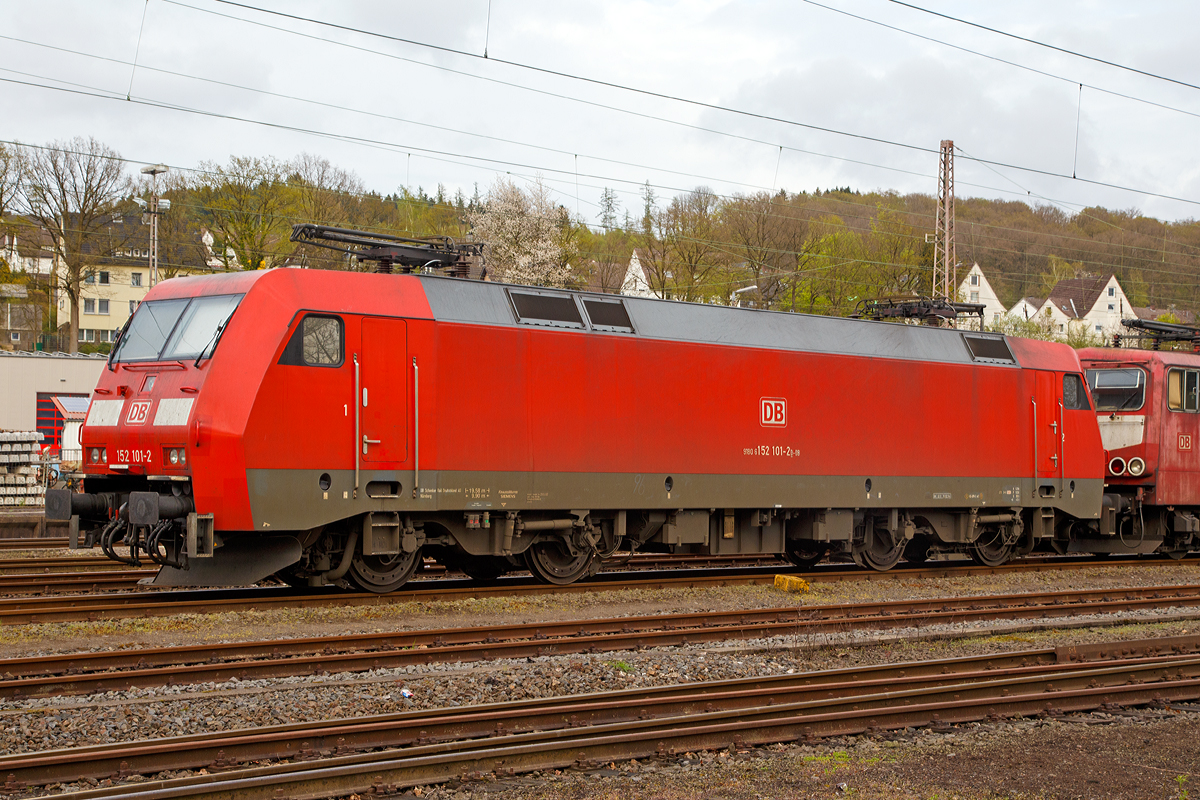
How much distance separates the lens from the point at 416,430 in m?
11.8

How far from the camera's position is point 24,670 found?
812cm

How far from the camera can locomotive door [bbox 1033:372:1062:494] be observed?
17.5 metres

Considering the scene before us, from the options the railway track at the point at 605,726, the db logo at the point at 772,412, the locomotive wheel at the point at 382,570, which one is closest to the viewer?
the railway track at the point at 605,726

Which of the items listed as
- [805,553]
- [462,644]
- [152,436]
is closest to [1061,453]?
[805,553]

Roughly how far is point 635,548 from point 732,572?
268 centimetres

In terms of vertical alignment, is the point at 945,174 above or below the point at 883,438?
above

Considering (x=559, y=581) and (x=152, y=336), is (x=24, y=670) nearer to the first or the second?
(x=152, y=336)

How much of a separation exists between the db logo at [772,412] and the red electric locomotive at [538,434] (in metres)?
0.04

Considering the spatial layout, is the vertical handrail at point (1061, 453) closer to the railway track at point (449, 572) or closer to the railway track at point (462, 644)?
the railway track at point (449, 572)

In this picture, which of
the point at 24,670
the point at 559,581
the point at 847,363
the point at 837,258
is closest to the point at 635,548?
the point at 559,581

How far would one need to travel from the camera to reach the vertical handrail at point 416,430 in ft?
38.4

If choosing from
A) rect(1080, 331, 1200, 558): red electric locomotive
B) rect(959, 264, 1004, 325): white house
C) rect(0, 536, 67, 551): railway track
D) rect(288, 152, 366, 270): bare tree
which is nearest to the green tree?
rect(288, 152, 366, 270): bare tree

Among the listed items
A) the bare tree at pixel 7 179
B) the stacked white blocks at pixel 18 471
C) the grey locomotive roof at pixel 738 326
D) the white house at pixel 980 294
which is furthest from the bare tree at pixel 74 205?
the white house at pixel 980 294

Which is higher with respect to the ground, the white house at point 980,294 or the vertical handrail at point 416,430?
the white house at point 980,294
